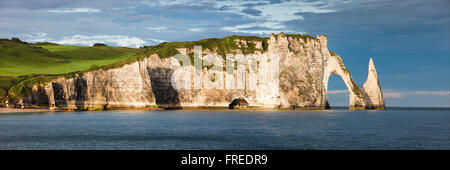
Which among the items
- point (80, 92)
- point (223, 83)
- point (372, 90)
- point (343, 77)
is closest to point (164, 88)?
point (223, 83)

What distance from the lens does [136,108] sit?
395 feet

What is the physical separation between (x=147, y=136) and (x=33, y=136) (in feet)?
40.0

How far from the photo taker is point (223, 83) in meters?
128

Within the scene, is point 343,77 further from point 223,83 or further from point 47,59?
point 47,59

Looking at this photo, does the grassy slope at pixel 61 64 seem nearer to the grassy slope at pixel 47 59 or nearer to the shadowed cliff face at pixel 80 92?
the grassy slope at pixel 47 59

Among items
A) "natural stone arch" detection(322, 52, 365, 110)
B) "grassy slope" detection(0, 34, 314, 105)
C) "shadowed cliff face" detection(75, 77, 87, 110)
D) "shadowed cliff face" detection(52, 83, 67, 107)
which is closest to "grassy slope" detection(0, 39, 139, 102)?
"grassy slope" detection(0, 34, 314, 105)

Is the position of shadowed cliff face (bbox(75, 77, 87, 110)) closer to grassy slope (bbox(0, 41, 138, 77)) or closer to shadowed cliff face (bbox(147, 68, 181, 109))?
shadowed cliff face (bbox(147, 68, 181, 109))

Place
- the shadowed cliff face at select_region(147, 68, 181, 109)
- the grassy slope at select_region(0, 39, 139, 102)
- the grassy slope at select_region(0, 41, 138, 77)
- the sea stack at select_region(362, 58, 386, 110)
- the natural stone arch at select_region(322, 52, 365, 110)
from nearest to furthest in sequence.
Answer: the grassy slope at select_region(0, 39, 139, 102) < the natural stone arch at select_region(322, 52, 365, 110) < the sea stack at select_region(362, 58, 386, 110) < the shadowed cliff face at select_region(147, 68, 181, 109) < the grassy slope at select_region(0, 41, 138, 77)

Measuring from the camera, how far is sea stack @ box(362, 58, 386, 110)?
124562mm

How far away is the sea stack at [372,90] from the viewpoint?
409 ft

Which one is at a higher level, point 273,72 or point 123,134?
point 273,72
